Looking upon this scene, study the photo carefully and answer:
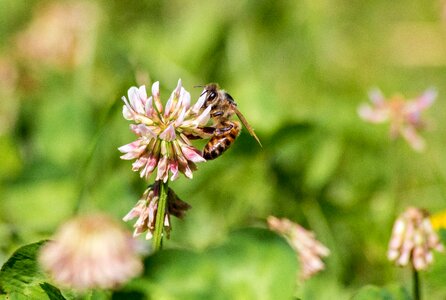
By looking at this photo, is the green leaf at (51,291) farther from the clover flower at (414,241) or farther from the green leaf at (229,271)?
the clover flower at (414,241)

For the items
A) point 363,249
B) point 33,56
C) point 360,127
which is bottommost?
point 363,249

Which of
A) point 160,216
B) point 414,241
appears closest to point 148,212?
point 160,216

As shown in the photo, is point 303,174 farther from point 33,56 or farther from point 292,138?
point 33,56

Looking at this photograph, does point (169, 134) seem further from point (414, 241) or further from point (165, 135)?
point (414, 241)

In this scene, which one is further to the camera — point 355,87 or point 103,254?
point 355,87

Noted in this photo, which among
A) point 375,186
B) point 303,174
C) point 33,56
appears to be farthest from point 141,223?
point 33,56
